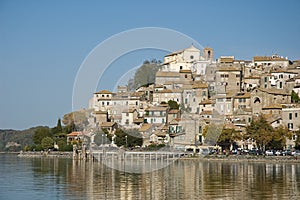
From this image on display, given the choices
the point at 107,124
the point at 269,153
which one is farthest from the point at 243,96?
the point at 107,124

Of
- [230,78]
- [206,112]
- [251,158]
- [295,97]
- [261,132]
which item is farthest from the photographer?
[230,78]

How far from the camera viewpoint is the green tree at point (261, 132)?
43.6m

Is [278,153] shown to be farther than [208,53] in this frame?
No

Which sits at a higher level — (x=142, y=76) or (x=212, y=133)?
(x=142, y=76)

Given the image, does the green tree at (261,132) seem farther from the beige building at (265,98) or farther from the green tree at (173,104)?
the green tree at (173,104)

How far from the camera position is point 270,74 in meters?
57.4

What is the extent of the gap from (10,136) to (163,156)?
65504 millimetres

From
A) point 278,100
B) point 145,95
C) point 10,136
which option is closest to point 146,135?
point 145,95

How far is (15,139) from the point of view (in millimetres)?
101688

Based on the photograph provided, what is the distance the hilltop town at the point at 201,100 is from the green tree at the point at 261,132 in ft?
6.66

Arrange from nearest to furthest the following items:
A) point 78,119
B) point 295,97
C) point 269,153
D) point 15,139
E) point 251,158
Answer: point 251,158
point 269,153
point 295,97
point 78,119
point 15,139

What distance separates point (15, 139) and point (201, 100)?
54.6m

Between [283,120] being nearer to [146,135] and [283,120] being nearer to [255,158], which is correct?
[255,158]

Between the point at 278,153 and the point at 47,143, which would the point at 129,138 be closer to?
the point at 278,153
